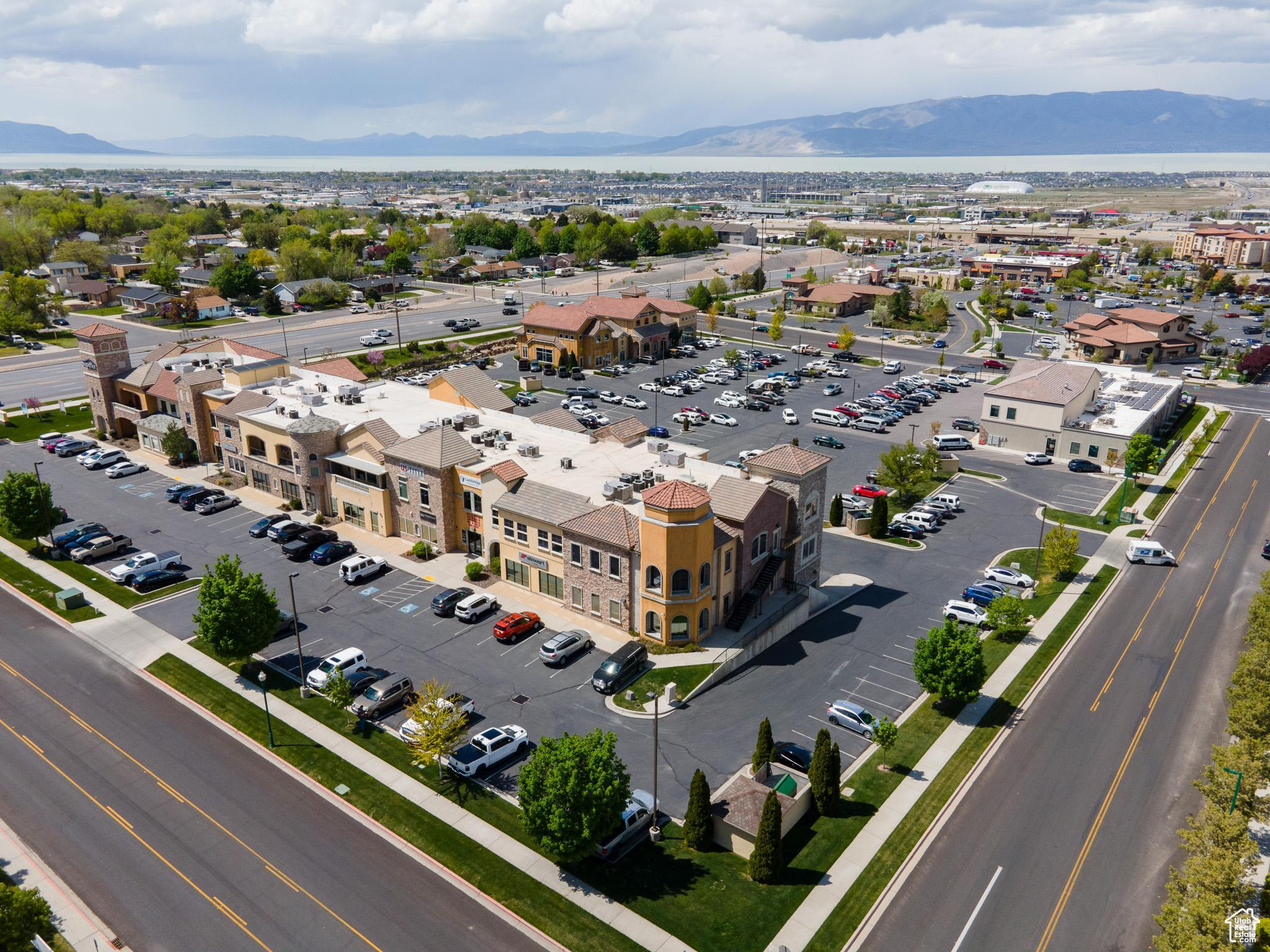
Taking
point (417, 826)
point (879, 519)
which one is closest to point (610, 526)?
point (417, 826)

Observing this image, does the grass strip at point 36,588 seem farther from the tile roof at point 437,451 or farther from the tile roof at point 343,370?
the tile roof at point 343,370

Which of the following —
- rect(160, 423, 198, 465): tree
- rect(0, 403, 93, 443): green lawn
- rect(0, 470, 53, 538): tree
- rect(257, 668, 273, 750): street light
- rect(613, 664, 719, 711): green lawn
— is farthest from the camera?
rect(0, 403, 93, 443): green lawn

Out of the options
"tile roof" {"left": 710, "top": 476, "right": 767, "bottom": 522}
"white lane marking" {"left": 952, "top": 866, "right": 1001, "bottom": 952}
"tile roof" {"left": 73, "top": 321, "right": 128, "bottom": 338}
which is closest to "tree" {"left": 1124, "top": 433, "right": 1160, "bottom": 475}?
"tile roof" {"left": 710, "top": 476, "right": 767, "bottom": 522}

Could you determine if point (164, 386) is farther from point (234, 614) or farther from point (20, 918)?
point (20, 918)

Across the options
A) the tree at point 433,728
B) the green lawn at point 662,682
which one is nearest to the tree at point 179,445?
the tree at point 433,728

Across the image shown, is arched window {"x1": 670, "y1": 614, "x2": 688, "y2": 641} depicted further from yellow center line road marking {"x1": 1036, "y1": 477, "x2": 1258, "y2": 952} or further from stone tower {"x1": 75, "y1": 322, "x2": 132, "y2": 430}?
stone tower {"x1": 75, "y1": 322, "x2": 132, "y2": 430}

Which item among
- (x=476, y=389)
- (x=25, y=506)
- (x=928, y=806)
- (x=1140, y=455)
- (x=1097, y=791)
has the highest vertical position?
(x=476, y=389)

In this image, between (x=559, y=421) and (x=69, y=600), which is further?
(x=559, y=421)
